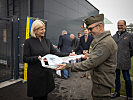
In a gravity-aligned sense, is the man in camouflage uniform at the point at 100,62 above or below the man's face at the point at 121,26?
below

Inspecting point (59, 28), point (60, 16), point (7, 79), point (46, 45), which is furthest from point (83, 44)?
point (60, 16)

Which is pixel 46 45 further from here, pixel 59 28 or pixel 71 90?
pixel 59 28

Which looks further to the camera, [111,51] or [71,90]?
[71,90]

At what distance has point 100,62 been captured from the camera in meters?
1.42

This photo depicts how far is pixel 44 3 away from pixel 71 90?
16.6 ft

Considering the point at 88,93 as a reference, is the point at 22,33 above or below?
above

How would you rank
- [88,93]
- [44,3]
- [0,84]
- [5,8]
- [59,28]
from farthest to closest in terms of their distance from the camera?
[59,28]
[5,8]
[44,3]
[0,84]
[88,93]

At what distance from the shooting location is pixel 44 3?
21.5 feet

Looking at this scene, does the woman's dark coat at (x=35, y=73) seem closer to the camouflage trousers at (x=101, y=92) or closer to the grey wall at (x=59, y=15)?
the camouflage trousers at (x=101, y=92)

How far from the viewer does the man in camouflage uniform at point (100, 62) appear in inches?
56.0

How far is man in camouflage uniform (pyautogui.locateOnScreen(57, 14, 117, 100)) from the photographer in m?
1.42

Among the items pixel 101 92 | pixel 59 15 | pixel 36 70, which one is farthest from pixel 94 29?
pixel 59 15

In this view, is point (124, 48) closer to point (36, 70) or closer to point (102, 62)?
point (102, 62)

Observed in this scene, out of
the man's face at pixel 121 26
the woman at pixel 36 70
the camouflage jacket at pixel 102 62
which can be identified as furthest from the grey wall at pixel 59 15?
the camouflage jacket at pixel 102 62
